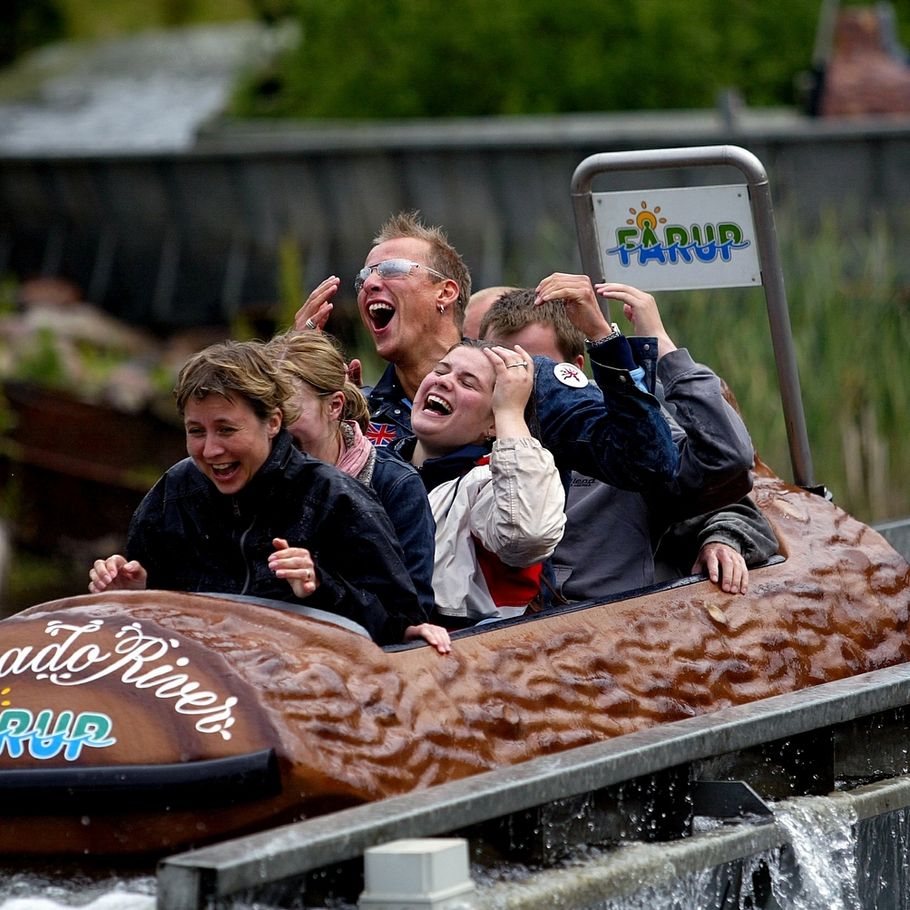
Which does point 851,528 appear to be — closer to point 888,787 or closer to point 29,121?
point 888,787

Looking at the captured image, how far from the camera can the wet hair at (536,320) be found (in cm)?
399

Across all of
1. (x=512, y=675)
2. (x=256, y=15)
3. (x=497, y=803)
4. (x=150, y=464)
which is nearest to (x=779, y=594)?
(x=512, y=675)

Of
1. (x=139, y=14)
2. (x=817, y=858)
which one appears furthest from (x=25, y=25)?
(x=817, y=858)

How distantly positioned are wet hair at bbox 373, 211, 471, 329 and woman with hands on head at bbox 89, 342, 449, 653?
95 cm

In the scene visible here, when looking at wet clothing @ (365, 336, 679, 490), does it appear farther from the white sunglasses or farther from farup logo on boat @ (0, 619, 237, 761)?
farup logo on boat @ (0, 619, 237, 761)

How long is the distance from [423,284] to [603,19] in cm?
1471

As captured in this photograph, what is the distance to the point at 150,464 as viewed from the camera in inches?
463

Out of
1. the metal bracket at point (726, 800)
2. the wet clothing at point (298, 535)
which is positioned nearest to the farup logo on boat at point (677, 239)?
the wet clothing at point (298, 535)

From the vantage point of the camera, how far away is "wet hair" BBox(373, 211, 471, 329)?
412cm

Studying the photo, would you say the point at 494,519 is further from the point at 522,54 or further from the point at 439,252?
the point at 522,54

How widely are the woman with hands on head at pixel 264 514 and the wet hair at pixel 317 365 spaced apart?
0.15 metres

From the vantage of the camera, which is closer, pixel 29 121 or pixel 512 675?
pixel 512 675

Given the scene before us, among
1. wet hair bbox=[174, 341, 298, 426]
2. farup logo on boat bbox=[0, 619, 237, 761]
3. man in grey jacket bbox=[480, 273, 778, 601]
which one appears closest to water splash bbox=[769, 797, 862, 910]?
man in grey jacket bbox=[480, 273, 778, 601]

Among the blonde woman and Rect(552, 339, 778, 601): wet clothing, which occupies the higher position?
the blonde woman
